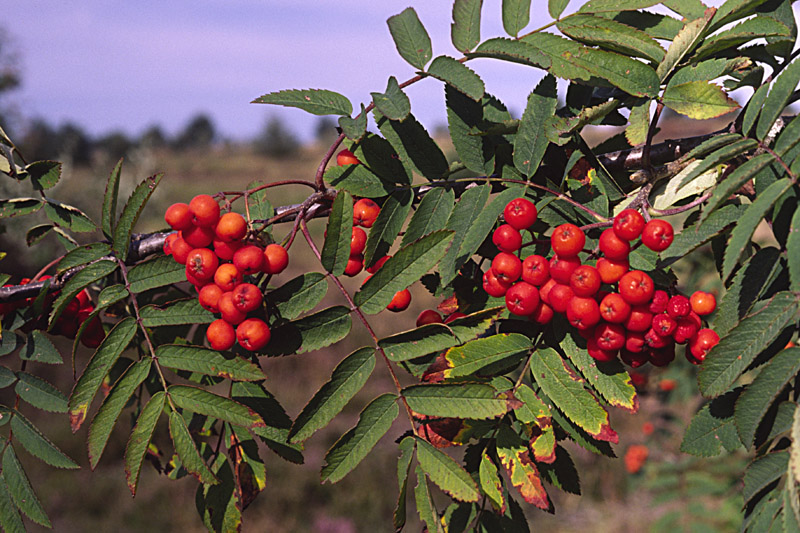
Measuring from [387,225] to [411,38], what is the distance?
1.33ft

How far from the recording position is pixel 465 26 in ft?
3.84

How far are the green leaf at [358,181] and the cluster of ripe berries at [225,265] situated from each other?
0.63 feet

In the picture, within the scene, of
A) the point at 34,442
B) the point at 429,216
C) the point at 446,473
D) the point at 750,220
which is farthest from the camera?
the point at 34,442

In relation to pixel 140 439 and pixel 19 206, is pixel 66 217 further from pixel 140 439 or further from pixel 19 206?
pixel 140 439

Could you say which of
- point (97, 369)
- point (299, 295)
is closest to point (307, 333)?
point (299, 295)

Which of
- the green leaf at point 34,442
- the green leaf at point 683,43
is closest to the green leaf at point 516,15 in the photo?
the green leaf at point 683,43

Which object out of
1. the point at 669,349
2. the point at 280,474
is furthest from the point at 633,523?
the point at 669,349

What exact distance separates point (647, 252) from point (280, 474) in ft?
24.6

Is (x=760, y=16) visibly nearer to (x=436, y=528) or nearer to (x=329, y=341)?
(x=329, y=341)

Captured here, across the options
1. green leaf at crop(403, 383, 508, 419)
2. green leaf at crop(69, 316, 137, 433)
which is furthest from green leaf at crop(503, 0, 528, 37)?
green leaf at crop(69, 316, 137, 433)

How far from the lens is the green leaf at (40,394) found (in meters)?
1.32

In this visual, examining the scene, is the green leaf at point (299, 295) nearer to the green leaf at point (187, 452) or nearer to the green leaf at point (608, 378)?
the green leaf at point (187, 452)

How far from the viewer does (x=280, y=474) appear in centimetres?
761

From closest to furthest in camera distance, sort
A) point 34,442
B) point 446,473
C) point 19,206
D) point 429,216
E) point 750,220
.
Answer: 1. point 750,220
2. point 446,473
3. point 429,216
4. point 34,442
5. point 19,206
